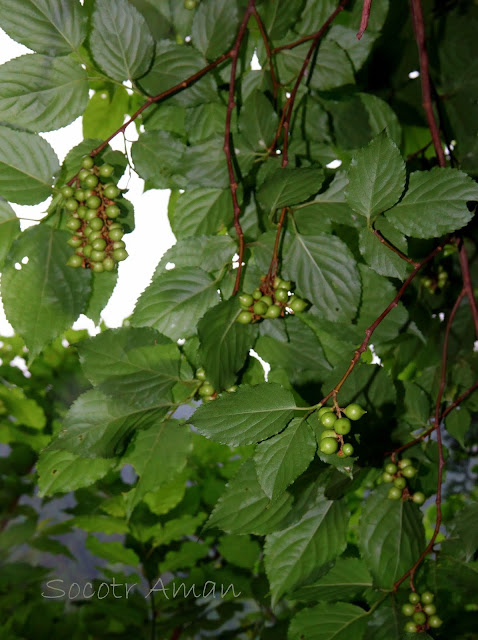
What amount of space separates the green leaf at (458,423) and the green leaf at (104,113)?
0.61 meters

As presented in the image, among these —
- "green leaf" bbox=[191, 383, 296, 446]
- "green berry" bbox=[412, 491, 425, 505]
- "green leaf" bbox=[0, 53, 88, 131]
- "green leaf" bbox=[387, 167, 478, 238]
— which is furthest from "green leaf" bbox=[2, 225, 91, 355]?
"green berry" bbox=[412, 491, 425, 505]

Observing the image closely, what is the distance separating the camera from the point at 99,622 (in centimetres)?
107

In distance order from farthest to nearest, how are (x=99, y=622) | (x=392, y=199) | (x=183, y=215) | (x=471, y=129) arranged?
(x=99, y=622), (x=471, y=129), (x=183, y=215), (x=392, y=199)

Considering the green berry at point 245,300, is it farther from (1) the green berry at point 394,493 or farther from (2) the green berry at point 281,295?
(1) the green berry at point 394,493

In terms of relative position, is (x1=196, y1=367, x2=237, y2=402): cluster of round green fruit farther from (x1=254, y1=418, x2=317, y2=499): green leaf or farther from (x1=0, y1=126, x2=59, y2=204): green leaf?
(x1=0, y1=126, x2=59, y2=204): green leaf

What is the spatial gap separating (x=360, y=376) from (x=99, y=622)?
0.77m

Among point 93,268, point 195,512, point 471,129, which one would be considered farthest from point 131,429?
point 471,129

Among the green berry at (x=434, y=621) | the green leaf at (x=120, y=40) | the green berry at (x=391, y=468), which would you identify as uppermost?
the green leaf at (x=120, y=40)

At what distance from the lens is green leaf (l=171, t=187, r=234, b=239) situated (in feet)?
2.14

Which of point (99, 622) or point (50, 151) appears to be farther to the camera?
point (99, 622)

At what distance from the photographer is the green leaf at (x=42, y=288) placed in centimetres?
59

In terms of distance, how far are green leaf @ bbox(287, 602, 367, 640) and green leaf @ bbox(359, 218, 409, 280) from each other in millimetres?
394

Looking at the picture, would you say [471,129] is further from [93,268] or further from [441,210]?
[93,268]

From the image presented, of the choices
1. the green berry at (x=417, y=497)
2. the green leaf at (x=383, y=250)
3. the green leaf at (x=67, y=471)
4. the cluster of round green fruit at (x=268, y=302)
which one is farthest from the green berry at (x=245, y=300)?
the green berry at (x=417, y=497)
